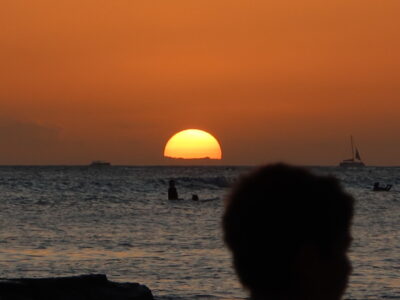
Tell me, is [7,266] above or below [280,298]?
below

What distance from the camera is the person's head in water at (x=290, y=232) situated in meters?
1.74

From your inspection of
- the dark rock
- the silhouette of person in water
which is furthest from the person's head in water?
the silhouette of person in water

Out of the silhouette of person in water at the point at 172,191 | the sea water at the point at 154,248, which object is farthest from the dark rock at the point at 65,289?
the silhouette of person in water at the point at 172,191

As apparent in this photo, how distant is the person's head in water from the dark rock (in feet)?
36.2

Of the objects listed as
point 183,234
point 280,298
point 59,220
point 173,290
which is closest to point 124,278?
point 173,290

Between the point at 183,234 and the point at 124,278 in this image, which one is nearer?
the point at 124,278

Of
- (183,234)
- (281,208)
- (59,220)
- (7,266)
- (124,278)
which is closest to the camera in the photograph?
(281,208)

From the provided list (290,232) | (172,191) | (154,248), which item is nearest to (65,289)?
(290,232)

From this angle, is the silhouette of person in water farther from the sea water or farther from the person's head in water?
the person's head in water

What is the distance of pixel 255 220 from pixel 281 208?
56 millimetres

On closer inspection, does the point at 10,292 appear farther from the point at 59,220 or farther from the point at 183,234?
the point at 59,220

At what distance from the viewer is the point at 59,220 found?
4188 cm

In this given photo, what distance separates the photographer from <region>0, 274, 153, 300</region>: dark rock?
1276 cm

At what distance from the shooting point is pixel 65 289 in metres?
13.1
